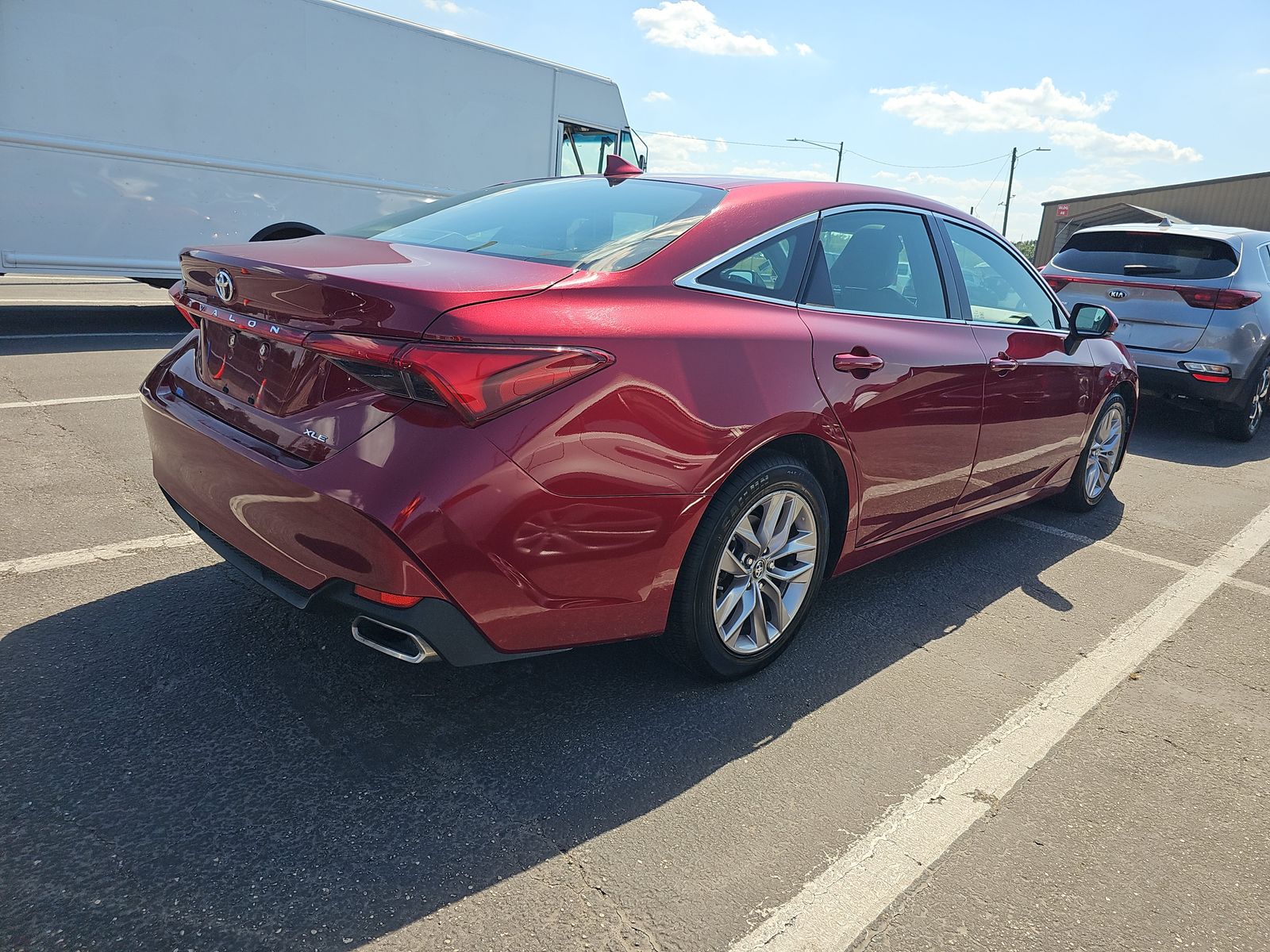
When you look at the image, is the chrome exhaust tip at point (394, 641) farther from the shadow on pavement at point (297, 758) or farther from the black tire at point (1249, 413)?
the black tire at point (1249, 413)

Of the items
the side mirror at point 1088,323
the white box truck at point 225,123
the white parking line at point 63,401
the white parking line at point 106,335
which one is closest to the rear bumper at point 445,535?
the side mirror at point 1088,323

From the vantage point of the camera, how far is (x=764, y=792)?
238 cm

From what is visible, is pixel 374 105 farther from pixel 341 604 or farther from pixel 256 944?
pixel 256 944

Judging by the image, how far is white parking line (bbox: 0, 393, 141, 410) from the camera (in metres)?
5.38

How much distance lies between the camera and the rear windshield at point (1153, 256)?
721cm

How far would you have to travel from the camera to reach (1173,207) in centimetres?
3584

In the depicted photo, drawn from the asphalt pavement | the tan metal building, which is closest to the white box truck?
the asphalt pavement

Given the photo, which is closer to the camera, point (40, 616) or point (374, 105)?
point (40, 616)

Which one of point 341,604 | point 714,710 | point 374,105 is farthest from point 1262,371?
point 374,105

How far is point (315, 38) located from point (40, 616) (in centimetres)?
831

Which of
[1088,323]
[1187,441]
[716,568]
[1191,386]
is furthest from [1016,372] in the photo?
[1187,441]

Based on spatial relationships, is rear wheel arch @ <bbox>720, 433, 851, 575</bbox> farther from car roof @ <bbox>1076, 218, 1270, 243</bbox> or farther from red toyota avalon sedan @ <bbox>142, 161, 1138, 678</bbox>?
car roof @ <bbox>1076, 218, 1270, 243</bbox>

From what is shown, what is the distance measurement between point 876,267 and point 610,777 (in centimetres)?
204

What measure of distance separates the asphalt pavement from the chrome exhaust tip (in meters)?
0.36
